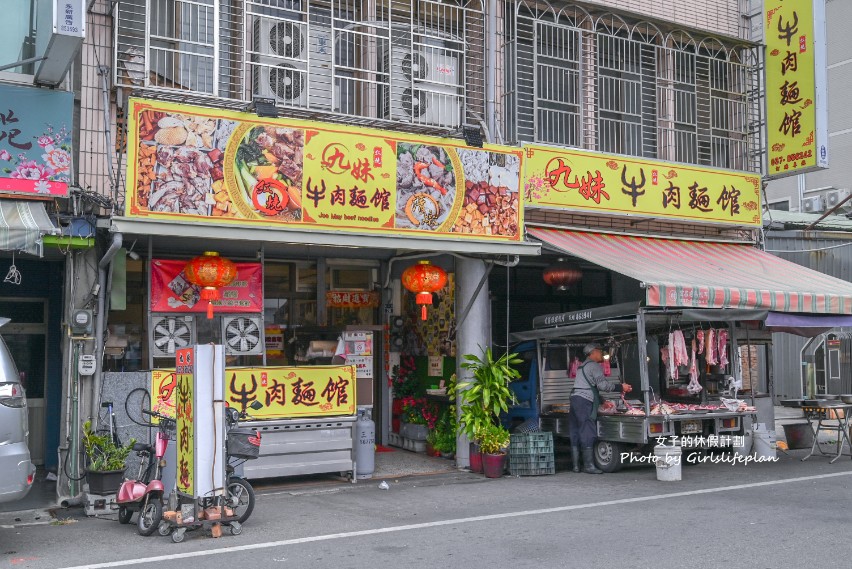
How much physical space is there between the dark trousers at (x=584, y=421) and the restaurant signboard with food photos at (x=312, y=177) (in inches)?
104

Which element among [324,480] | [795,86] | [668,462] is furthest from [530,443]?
[795,86]

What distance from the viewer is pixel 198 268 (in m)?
11.3

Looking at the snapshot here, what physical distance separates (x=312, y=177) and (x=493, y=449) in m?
4.67

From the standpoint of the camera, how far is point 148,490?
29.2 ft

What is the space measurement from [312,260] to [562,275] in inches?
160

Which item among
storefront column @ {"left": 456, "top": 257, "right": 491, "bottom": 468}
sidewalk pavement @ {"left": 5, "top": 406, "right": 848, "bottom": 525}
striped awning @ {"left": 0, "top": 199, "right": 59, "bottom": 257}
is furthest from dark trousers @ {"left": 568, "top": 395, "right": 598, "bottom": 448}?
striped awning @ {"left": 0, "top": 199, "right": 59, "bottom": 257}

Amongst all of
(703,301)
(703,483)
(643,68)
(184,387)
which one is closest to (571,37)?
(643,68)

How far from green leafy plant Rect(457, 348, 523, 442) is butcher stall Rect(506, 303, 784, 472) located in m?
1.24

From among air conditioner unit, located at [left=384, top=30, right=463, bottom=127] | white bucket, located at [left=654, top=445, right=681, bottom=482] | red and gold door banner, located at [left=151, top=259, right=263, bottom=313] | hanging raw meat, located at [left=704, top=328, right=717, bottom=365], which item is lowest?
white bucket, located at [left=654, top=445, right=681, bottom=482]

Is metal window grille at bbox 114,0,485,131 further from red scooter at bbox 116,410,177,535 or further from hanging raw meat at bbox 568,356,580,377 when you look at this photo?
red scooter at bbox 116,410,177,535

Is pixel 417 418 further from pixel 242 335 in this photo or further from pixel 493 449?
pixel 242 335

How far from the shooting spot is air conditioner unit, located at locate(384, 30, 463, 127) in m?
13.4

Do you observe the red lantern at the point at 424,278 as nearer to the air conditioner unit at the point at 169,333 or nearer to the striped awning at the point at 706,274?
the striped awning at the point at 706,274

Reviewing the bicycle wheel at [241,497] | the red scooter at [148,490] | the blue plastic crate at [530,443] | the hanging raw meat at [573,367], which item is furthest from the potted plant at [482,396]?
the red scooter at [148,490]
